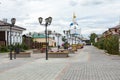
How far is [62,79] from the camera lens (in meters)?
13.3

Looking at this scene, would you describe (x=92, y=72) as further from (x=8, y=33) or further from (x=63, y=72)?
(x=8, y=33)

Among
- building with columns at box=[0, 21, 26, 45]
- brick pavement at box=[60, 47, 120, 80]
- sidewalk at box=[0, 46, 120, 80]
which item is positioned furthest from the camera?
building with columns at box=[0, 21, 26, 45]

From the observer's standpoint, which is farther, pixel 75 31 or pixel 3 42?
pixel 75 31

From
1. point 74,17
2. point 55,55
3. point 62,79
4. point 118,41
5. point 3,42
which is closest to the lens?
point 62,79

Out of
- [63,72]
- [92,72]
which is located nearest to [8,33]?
[63,72]

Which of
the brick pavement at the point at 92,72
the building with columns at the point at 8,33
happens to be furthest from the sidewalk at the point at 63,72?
the building with columns at the point at 8,33

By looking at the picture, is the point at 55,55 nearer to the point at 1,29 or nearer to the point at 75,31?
the point at 1,29

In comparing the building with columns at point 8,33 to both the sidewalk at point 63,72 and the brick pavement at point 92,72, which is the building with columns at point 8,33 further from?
the brick pavement at point 92,72

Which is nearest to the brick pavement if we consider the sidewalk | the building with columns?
the sidewalk

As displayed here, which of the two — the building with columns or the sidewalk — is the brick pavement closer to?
the sidewalk

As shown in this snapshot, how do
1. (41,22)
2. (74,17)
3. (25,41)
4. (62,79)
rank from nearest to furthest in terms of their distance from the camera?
(62,79)
(41,22)
(25,41)
(74,17)

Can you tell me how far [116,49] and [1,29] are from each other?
85.5 feet

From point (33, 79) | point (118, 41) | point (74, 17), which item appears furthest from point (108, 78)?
point (74, 17)

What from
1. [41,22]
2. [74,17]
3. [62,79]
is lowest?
[62,79]
